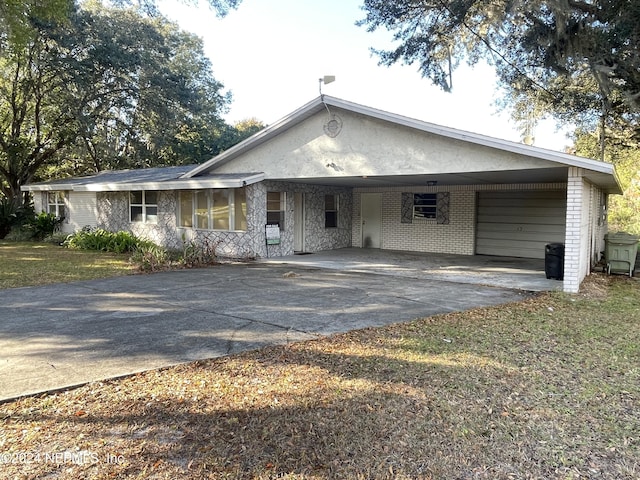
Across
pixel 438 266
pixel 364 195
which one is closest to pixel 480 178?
pixel 438 266

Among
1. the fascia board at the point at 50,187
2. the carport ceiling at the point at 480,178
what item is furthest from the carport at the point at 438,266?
the fascia board at the point at 50,187

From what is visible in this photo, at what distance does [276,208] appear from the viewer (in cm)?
1517

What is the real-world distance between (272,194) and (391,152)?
4799mm

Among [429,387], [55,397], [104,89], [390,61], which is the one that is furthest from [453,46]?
[104,89]

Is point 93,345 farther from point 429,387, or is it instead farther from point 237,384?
point 429,387

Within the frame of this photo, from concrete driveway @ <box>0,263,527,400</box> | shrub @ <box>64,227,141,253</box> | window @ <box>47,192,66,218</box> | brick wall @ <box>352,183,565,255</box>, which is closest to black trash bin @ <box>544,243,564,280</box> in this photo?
concrete driveway @ <box>0,263,527,400</box>

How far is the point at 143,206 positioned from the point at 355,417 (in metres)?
16.1

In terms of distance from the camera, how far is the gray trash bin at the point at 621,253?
38.9ft

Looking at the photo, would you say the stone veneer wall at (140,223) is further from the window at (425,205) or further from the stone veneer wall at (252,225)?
the window at (425,205)

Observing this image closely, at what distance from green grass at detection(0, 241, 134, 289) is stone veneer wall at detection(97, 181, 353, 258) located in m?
2.20

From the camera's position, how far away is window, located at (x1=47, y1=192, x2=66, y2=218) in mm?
21194

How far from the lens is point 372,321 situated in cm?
680

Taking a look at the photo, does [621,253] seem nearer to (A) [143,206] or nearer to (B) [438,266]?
(B) [438,266]

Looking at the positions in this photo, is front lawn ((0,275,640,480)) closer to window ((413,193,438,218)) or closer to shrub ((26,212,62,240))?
window ((413,193,438,218))
